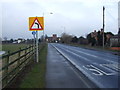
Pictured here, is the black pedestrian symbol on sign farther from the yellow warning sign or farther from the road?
the road

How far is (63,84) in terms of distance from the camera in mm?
7988

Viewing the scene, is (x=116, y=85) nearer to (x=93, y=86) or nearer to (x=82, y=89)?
(x=93, y=86)

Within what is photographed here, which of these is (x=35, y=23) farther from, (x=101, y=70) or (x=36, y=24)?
(x=101, y=70)

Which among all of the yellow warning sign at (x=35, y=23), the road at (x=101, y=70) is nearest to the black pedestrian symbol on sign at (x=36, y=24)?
the yellow warning sign at (x=35, y=23)

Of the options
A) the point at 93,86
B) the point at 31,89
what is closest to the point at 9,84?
the point at 31,89

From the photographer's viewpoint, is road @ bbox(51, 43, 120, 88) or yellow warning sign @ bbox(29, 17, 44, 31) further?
yellow warning sign @ bbox(29, 17, 44, 31)

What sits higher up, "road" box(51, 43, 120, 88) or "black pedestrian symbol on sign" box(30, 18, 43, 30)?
"black pedestrian symbol on sign" box(30, 18, 43, 30)

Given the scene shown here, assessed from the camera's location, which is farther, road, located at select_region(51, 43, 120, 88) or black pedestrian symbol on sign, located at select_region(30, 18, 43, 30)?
black pedestrian symbol on sign, located at select_region(30, 18, 43, 30)

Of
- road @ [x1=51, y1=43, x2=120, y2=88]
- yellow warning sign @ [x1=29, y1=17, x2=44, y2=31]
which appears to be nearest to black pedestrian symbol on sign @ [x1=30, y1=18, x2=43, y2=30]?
yellow warning sign @ [x1=29, y1=17, x2=44, y2=31]

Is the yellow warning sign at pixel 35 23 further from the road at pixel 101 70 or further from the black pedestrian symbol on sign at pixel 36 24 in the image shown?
the road at pixel 101 70

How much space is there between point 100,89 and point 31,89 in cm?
231

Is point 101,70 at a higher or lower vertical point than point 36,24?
lower

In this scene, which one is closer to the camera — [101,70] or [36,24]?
[101,70]

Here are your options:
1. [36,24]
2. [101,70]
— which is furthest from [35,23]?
[101,70]
